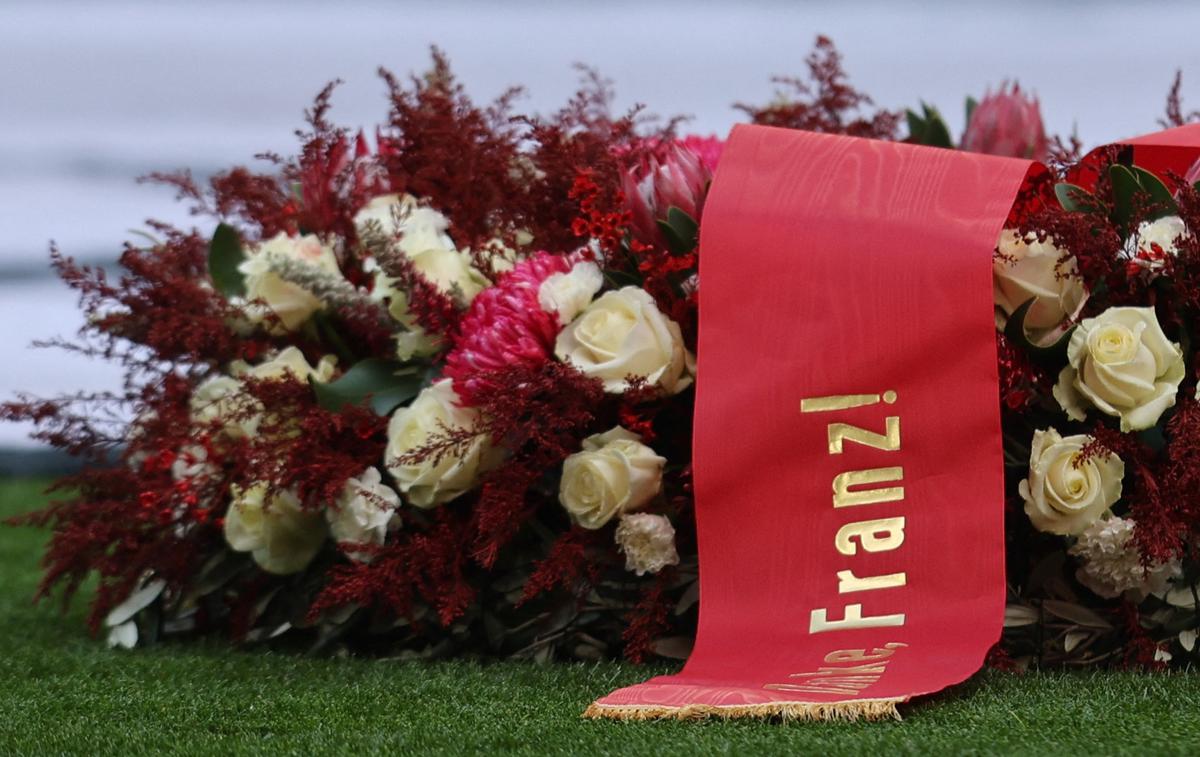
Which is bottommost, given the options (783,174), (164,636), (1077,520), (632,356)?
(164,636)

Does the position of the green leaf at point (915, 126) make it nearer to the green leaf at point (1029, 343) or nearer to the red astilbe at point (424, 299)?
the green leaf at point (1029, 343)

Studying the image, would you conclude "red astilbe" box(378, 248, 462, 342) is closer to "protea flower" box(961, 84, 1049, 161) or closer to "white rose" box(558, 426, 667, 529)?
"white rose" box(558, 426, 667, 529)

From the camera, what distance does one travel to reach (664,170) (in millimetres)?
1124

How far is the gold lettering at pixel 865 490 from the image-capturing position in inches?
38.7

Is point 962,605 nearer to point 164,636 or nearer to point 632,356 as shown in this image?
point 632,356

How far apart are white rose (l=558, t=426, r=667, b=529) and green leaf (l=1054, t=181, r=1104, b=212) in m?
0.36

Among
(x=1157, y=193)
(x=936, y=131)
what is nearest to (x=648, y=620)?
(x=1157, y=193)

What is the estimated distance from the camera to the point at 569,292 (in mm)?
1081

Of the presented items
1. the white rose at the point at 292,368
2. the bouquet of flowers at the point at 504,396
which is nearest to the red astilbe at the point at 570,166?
the bouquet of flowers at the point at 504,396

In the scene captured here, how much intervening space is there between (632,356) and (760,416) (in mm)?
109

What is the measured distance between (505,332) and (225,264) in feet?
1.30

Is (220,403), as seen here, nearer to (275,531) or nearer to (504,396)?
(275,531)

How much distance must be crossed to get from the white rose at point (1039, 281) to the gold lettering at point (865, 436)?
12 centimetres

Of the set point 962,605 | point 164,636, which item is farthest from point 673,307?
point 164,636
